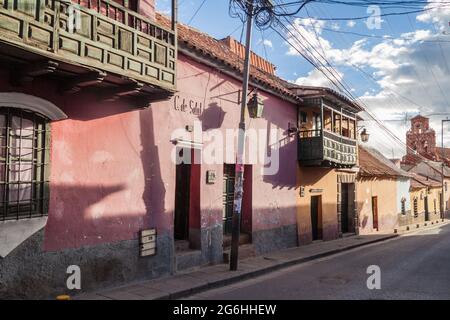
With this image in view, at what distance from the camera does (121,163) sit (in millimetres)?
8281

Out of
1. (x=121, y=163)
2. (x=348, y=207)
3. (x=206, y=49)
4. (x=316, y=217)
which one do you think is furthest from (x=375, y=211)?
(x=121, y=163)

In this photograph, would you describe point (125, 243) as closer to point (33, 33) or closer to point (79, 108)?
point (79, 108)

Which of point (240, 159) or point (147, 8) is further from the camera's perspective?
point (240, 159)

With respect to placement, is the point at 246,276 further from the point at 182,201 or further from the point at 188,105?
the point at 188,105

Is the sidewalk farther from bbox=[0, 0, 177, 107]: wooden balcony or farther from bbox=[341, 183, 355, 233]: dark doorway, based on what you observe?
bbox=[341, 183, 355, 233]: dark doorway

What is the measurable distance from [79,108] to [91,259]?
8.88ft

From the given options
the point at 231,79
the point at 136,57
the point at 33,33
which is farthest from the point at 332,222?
the point at 33,33

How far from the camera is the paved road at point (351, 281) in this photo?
7863mm

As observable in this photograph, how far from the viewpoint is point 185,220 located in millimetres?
10906

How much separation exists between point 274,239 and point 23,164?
890 cm

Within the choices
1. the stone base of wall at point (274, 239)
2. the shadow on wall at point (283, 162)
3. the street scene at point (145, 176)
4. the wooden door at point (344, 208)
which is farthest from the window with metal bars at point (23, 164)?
the wooden door at point (344, 208)

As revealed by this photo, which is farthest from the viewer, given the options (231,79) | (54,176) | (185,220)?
(231,79)

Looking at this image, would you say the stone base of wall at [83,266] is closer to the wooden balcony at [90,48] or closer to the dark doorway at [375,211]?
the wooden balcony at [90,48]

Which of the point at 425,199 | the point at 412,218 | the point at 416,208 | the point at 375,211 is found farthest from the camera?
the point at 425,199
